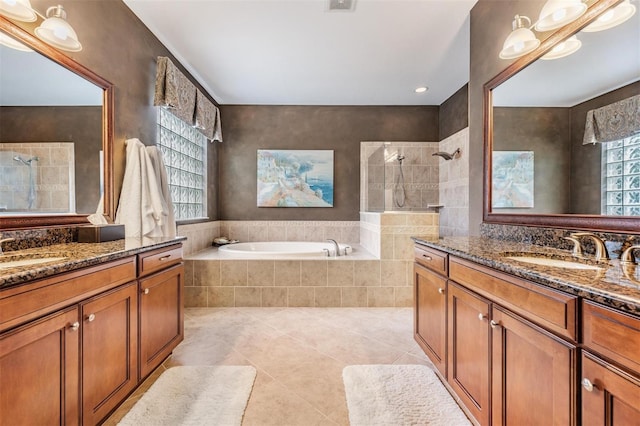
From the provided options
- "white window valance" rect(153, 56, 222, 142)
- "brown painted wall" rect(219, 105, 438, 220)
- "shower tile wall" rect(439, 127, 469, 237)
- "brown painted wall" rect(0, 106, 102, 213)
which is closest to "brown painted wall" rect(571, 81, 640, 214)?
"shower tile wall" rect(439, 127, 469, 237)

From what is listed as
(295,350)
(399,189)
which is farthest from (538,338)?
(399,189)

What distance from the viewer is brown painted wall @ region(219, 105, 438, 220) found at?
4.38m

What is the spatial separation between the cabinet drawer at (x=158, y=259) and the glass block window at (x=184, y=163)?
1347mm

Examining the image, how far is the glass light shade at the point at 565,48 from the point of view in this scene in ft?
4.75

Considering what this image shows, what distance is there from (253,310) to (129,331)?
1637 millimetres

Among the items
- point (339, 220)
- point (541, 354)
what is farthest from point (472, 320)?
point (339, 220)

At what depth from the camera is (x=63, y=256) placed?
4.32ft

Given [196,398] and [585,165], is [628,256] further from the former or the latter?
[196,398]

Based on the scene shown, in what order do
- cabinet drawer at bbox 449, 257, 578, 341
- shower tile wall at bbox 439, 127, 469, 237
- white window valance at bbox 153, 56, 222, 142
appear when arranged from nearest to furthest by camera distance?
cabinet drawer at bbox 449, 257, 578, 341, white window valance at bbox 153, 56, 222, 142, shower tile wall at bbox 439, 127, 469, 237

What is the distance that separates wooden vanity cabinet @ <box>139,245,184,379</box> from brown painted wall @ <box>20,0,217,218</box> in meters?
0.79

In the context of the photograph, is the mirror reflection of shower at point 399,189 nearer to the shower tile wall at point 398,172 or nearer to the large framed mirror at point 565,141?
the shower tile wall at point 398,172

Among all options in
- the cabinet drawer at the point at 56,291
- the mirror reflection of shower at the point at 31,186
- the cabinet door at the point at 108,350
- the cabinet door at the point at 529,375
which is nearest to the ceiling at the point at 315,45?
the mirror reflection of shower at the point at 31,186

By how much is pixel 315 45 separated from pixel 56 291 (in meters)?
2.66

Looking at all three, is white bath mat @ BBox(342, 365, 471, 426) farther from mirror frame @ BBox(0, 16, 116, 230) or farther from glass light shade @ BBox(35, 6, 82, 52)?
glass light shade @ BBox(35, 6, 82, 52)
